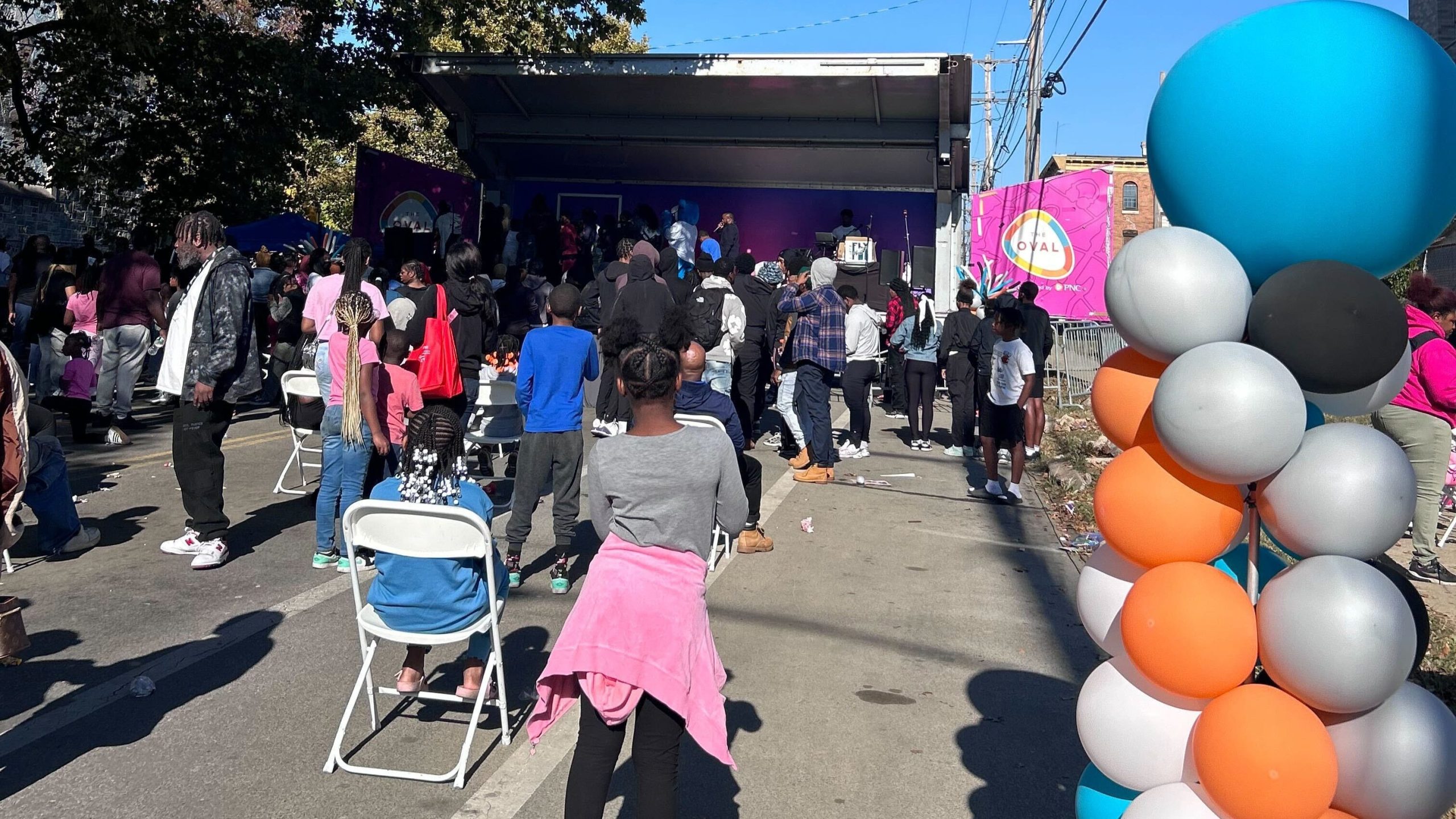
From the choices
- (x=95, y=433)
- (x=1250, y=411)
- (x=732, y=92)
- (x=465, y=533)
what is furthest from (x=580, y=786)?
(x=732, y=92)

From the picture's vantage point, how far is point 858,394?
36.1 ft

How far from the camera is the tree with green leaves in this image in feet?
49.5

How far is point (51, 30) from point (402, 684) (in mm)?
14558

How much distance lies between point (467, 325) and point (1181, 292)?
6.80 m

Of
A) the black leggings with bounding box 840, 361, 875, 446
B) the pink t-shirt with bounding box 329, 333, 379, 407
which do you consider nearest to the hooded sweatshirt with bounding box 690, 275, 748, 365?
the black leggings with bounding box 840, 361, 875, 446

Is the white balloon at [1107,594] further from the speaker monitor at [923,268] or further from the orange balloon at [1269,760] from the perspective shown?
the speaker monitor at [923,268]

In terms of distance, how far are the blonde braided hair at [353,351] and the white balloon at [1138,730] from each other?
4617 mm

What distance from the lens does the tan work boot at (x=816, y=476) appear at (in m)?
10.1

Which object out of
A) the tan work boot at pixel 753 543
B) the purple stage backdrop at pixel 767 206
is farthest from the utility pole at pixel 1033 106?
the tan work boot at pixel 753 543

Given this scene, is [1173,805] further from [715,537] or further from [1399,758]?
[715,537]

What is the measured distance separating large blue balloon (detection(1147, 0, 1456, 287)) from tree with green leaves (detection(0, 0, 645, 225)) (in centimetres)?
1404

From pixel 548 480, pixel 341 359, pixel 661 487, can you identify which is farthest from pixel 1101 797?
pixel 341 359

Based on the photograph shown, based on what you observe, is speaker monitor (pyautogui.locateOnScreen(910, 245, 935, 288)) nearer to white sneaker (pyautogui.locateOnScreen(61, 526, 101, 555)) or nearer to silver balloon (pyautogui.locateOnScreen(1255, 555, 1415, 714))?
white sneaker (pyautogui.locateOnScreen(61, 526, 101, 555))

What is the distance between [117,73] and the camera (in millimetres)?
15758
